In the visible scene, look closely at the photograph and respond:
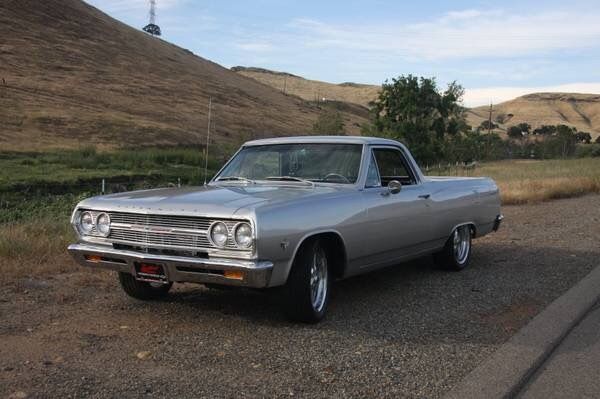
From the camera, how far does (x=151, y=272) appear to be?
5.48 metres

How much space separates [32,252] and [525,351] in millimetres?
5420

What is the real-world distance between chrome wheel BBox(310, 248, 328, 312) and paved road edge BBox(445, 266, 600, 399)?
4.80ft

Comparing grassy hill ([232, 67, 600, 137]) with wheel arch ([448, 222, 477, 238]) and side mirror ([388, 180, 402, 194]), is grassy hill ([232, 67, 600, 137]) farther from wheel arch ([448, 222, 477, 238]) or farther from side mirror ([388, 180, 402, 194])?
side mirror ([388, 180, 402, 194])

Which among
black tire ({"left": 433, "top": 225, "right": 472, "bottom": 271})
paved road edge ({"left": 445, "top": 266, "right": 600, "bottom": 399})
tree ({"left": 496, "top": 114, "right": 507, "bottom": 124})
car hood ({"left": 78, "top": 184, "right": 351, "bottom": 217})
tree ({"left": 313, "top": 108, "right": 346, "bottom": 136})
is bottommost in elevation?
paved road edge ({"left": 445, "top": 266, "right": 600, "bottom": 399})

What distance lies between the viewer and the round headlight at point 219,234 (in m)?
5.23

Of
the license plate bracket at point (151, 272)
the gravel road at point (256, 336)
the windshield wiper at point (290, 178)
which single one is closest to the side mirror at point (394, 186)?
the windshield wiper at point (290, 178)

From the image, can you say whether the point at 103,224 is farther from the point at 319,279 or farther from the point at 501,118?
the point at 501,118

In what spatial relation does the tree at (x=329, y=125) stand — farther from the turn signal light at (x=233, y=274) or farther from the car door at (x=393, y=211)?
the turn signal light at (x=233, y=274)

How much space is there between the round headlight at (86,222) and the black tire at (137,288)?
0.57m

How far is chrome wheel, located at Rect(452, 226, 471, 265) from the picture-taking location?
27.4 ft

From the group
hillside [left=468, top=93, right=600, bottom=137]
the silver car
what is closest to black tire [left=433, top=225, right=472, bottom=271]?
the silver car

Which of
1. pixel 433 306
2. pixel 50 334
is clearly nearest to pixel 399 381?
pixel 433 306

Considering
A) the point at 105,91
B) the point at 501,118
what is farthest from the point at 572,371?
the point at 501,118

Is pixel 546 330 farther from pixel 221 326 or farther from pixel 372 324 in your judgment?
pixel 221 326
